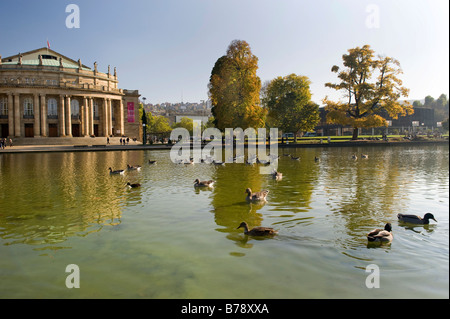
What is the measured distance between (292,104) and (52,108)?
54.6m

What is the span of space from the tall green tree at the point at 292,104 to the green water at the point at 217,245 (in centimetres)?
5122

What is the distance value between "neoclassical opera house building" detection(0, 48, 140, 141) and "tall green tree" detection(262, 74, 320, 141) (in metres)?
42.2

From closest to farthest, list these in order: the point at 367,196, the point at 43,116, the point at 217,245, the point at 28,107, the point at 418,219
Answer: the point at 217,245
the point at 418,219
the point at 367,196
the point at 43,116
the point at 28,107

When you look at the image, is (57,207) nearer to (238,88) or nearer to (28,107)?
(238,88)

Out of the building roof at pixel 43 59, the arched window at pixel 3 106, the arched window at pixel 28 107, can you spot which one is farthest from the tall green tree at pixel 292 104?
the arched window at pixel 3 106

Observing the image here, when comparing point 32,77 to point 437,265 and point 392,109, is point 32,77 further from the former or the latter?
point 437,265

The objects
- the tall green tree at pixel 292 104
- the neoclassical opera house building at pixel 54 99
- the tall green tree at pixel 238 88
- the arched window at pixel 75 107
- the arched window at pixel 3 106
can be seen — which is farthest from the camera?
the arched window at pixel 75 107

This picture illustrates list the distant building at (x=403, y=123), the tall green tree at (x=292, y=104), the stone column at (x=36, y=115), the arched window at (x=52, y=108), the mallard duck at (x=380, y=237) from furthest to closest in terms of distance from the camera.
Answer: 1. the distant building at (x=403, y=123)
2. the arched window at (x=52, y=108)
3. the stone column at (x=36, y=115)
4. the tall green tree at (x=292, y=104)
5. the mallard duck at (x=380, y=237)

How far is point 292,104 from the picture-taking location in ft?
217

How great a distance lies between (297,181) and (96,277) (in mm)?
13862

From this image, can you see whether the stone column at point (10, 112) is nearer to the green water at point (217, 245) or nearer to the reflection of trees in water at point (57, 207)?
the reflection of trees in water at point (57, 207)

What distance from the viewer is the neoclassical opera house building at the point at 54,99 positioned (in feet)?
248

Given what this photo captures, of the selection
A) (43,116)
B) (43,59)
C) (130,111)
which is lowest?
(43,116)

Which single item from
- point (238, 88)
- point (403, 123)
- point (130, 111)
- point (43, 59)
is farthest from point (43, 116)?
point (403, 123)
